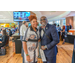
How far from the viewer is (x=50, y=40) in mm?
1160

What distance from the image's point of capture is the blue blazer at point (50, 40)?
1.09 meters

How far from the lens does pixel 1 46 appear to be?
1359 millimetres

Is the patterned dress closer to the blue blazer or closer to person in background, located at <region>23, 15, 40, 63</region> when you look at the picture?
person in background, located at <region>23, 15, 40, 63</region>

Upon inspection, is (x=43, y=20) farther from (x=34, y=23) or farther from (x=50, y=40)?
(x=50, y=40)

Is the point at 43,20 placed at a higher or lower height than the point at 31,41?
higher

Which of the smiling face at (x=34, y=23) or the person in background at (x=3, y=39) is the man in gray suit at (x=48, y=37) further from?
the person in background at (x=3, y=39)

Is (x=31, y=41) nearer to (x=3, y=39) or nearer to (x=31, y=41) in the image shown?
(x=31, y=41)

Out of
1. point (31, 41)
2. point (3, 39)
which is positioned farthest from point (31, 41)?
point (3, 39)

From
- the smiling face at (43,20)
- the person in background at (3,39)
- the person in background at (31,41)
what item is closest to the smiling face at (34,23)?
the person in background at (31,41)

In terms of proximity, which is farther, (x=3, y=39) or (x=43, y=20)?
(x=3, y=39)

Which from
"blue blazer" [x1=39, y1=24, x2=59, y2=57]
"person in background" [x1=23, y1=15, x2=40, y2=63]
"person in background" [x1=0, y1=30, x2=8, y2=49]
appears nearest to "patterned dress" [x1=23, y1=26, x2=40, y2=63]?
"person in background" [x1=23, y1=15, x2=40, y2=63]

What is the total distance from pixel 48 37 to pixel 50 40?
6 cm

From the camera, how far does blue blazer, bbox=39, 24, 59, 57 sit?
43.0 inches
